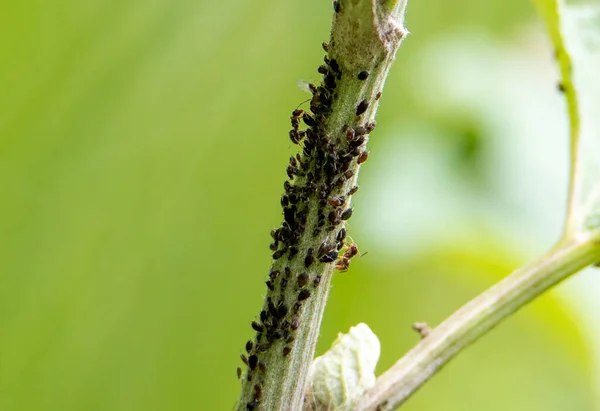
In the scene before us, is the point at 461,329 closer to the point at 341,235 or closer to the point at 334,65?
the point at 341,235

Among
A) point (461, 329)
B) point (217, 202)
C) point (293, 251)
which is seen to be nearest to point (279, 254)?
point (293, 251)

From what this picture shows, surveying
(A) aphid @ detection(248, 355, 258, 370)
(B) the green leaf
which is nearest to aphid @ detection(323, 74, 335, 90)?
(A) aphid @ detection(248, 355, 258, 370)

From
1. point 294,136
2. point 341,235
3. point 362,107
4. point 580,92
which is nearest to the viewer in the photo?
point 362,107

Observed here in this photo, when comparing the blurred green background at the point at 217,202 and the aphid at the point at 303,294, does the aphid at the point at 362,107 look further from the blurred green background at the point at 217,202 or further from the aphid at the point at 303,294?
the blurred green background at the point at 217,202

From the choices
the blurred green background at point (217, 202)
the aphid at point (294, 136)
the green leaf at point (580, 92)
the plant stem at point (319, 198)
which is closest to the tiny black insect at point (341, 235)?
the plant stem at point (319, 198)

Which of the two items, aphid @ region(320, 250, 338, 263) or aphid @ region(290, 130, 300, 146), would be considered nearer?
aphid @ region(320, 250, 338, 263)

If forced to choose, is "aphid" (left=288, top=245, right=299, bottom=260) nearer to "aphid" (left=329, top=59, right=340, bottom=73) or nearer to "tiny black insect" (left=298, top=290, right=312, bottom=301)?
"tiny black insect" (left=298, top=290, right=312, bottom=301)
